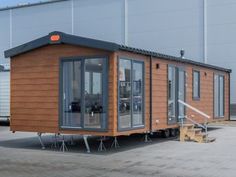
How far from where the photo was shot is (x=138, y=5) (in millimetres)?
31750

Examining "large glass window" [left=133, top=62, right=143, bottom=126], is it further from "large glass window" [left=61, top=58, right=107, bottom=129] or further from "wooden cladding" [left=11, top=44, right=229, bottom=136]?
"large glass window" [left=61, top=58, right=107, bottom=129]

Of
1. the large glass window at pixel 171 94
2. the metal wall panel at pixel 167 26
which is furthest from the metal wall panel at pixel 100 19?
the large glass window at pixel 171 94

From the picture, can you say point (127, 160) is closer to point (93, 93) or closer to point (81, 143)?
point (93, 93)

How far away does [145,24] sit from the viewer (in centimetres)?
3130

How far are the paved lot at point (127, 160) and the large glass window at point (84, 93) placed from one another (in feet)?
3.03

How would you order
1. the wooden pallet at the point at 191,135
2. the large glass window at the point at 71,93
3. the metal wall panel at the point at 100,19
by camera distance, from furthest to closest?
the metal wall panel at the point at 100,19, the wooden pallet at the point at 191,135, the large glass window at the point at 71,93

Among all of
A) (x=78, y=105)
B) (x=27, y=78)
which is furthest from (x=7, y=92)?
(x=78, y=105)

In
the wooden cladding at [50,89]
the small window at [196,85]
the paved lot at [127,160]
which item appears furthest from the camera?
the small window at [196,85]

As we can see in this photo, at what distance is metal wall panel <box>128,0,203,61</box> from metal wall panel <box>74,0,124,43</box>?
919mm

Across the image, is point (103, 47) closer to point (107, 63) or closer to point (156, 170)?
point (107, 63)

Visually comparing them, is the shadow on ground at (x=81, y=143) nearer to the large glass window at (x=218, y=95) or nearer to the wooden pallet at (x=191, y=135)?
the wooden pallet at (x=191, y=135)

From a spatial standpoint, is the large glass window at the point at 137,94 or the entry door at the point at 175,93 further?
the entry door at the point at 175,93

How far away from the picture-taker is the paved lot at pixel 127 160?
10.1 m

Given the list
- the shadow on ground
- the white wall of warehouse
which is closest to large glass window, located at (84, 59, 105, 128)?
the shadow on ground
